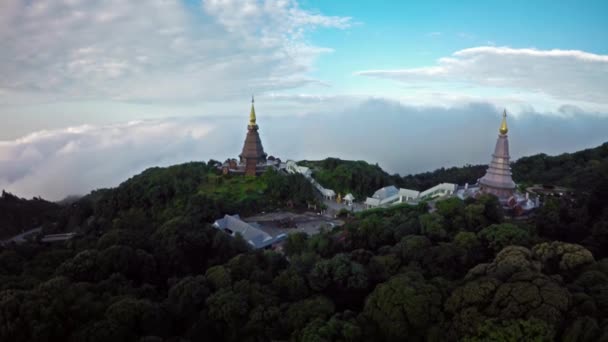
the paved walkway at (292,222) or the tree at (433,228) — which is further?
the paved walkway at (292,222)

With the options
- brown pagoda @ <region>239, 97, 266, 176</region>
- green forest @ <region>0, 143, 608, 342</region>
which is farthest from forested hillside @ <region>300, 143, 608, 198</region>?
green forest @ <region>0, 143, 608, 342</region>

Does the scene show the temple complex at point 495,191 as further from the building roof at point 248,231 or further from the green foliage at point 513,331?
the green foliage at point 513,331

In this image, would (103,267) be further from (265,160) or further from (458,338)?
(265,160)

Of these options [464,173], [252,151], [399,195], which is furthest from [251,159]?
[464,173]

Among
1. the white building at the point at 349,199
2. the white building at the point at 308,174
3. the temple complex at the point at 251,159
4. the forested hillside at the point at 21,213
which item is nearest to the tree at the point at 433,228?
the white building at the point at 349,199

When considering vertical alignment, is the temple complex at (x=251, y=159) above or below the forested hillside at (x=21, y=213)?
above

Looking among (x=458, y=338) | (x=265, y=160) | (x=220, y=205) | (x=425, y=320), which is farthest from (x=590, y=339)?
(x=265, y=160)

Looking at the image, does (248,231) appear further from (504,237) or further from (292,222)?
(504,237)
